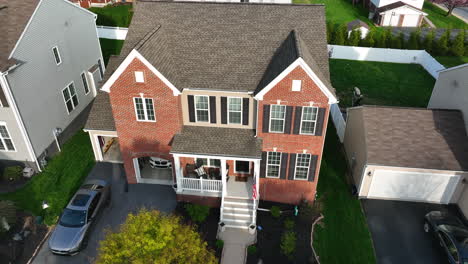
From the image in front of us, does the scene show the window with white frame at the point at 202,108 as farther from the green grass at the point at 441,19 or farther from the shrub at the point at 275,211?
the green grass at the point at 441,19

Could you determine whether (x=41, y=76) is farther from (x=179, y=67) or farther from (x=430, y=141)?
(x=430, y=141)

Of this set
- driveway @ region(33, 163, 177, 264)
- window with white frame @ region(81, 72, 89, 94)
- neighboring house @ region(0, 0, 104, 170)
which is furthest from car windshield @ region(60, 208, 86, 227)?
window with white frame @ region(81, 72, 89, 94)

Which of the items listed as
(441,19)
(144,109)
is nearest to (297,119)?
(144,109)

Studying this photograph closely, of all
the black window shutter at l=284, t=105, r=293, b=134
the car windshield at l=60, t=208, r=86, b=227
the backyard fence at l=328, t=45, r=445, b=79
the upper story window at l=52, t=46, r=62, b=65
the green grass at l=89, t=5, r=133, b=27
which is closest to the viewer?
the black window shutter at l=284, t=105, r=293, b=134

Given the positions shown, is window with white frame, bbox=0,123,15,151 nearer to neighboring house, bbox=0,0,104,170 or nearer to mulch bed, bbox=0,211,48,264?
neighboring house, bbox=0,0,104,170

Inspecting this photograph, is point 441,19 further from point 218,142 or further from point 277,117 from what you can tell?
point 218,142
